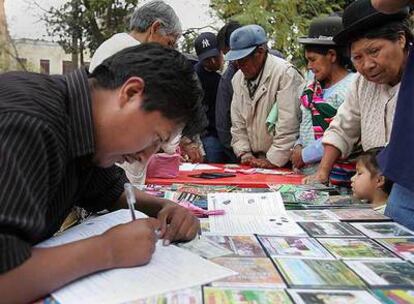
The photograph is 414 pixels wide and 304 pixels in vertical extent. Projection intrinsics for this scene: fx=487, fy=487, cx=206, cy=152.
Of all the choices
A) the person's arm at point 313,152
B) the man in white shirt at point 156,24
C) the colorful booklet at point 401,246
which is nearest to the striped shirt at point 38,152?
the colorful booklet at point 401,246

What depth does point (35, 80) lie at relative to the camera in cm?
98

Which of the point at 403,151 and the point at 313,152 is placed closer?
the point at 403,151

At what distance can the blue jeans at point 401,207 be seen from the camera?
148cm

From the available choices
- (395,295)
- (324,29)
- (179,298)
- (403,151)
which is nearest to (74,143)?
(179,298)

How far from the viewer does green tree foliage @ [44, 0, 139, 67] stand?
730cm

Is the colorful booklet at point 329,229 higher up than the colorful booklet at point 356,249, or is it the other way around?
the colorful booklet at point 356,249

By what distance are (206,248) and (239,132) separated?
226 cm

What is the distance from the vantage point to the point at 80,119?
98cm

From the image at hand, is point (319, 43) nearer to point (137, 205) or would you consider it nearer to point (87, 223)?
point (137, 205)

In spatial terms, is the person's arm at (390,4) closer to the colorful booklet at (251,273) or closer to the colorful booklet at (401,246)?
the colorful booklet at (401,246)

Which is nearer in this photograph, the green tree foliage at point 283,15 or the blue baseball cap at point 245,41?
the blue baseball cap at point 245,41

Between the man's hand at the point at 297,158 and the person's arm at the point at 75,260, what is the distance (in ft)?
6.41

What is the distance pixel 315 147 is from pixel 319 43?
0.57 meters

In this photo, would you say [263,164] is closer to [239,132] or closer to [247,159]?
[247,159]
